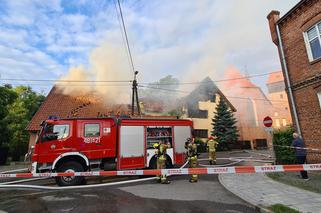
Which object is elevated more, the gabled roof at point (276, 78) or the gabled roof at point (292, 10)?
the gabled roof at point (276, 78)

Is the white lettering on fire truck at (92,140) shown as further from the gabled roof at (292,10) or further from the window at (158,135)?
the gabled roof at (292,10)

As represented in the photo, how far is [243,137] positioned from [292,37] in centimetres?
1977

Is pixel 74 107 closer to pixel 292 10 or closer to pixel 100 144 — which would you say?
pixel 100 144

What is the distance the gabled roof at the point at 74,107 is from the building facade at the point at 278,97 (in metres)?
33.8

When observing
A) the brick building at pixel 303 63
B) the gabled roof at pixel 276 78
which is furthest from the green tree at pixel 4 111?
the gabled roof at pixel 276 78

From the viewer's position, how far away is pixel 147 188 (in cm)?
736

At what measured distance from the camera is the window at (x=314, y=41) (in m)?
9.62

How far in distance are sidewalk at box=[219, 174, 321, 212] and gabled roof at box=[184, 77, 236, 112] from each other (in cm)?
1804

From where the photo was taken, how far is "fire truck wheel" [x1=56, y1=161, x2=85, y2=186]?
7.99 metres

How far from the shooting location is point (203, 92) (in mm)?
27984

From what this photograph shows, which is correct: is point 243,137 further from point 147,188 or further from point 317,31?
point 147,188

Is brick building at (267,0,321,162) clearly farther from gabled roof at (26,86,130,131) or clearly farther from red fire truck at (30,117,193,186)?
gabled roof at (26,86,130,131)

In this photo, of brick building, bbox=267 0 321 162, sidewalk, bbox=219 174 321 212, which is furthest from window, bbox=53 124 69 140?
brick building, bbox=267 0 321 162

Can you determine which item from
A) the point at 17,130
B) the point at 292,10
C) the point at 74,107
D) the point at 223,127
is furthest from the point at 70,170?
the point at 223,127
